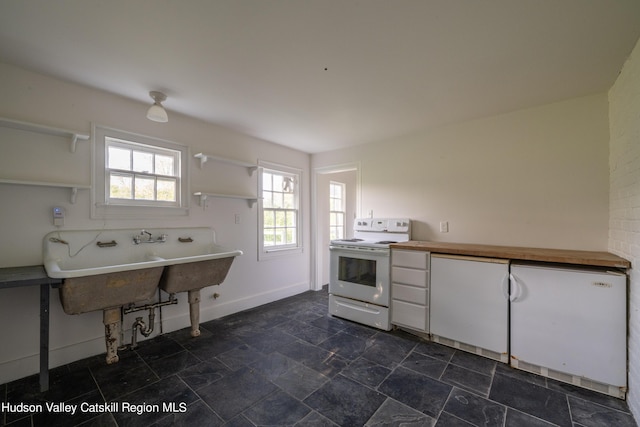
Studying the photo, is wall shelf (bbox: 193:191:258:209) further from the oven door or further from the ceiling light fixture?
the oven door

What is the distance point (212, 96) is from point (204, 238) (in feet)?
5.08

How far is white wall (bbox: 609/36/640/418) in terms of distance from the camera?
169 cm

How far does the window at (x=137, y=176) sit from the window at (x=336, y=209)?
2.55 m

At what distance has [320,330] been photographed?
2895 mm

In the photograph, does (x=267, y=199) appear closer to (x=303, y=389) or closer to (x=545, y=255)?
(x=303, y=389)

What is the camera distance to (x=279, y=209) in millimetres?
4043

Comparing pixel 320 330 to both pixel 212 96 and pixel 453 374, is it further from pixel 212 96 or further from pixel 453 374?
pixel 212 96

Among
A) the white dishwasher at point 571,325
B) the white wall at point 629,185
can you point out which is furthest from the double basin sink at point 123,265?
the white wall at point 629,185

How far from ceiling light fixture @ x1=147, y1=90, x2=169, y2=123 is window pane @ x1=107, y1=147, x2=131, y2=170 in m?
0.55

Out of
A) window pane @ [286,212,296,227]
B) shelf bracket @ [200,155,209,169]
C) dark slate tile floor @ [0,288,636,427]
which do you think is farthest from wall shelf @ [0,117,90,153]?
window pane @ [286,212,296,227]

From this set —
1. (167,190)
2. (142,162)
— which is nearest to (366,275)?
(167,190)

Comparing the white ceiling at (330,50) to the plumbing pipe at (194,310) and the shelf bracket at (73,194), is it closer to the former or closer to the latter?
the shelf bracket at (73,194)

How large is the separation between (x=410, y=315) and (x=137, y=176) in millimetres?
3116

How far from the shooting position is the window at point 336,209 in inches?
190
